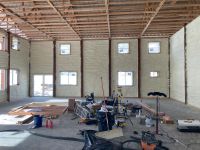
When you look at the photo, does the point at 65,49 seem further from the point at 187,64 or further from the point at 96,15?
the point at 187,64

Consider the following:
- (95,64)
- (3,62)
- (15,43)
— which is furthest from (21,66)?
(95,64)

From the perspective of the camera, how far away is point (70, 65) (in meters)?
18.1

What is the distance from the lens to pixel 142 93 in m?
17.5

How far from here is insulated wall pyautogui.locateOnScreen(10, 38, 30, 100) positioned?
15453 mm

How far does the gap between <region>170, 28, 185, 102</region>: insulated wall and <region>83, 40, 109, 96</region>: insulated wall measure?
4944 millimetres

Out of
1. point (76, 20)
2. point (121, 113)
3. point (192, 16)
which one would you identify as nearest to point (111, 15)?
point (76, 20)

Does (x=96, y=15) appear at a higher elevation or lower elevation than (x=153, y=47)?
higher

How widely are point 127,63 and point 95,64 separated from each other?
8.35 ft

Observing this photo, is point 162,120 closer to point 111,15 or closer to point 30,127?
point 30,127

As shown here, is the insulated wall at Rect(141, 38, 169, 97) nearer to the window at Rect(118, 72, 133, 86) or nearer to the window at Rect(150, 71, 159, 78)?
the window at Rect(150, 71, 159, 78)

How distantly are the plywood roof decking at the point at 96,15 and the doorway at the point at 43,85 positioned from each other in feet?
12.7

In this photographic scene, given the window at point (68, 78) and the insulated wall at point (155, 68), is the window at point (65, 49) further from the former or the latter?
the insulated wall at point (155, 68)

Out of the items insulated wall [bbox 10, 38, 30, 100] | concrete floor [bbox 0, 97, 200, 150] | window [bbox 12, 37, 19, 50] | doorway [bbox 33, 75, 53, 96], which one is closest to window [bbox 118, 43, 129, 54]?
doorway [bbox 33, 75, 53, 96]

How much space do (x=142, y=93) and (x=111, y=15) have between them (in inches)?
308
